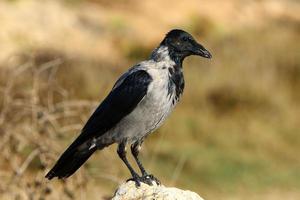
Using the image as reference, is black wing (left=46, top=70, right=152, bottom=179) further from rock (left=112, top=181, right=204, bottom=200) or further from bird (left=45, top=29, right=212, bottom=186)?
rock (left=112, top=181, right=204, bottom=200)

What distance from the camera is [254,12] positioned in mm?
40812

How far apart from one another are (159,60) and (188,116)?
41.9 feet

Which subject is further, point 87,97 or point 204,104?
point 204,104

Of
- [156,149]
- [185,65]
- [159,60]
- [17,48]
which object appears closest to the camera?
[159,60]

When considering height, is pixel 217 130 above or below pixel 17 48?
below

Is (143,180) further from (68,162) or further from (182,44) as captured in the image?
(182,44)

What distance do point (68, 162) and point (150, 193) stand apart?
1064mm

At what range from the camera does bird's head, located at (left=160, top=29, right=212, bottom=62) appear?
30.4ft

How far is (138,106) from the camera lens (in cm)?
906

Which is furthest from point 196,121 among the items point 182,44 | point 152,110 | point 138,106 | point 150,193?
point 150,193

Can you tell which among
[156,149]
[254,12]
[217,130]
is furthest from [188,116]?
[254,12]

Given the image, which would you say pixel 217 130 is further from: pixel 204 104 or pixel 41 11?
pixel 41 11

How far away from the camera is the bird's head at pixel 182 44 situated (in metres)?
9.26

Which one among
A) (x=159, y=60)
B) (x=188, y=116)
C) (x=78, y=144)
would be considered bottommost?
(x=78, y=144)
